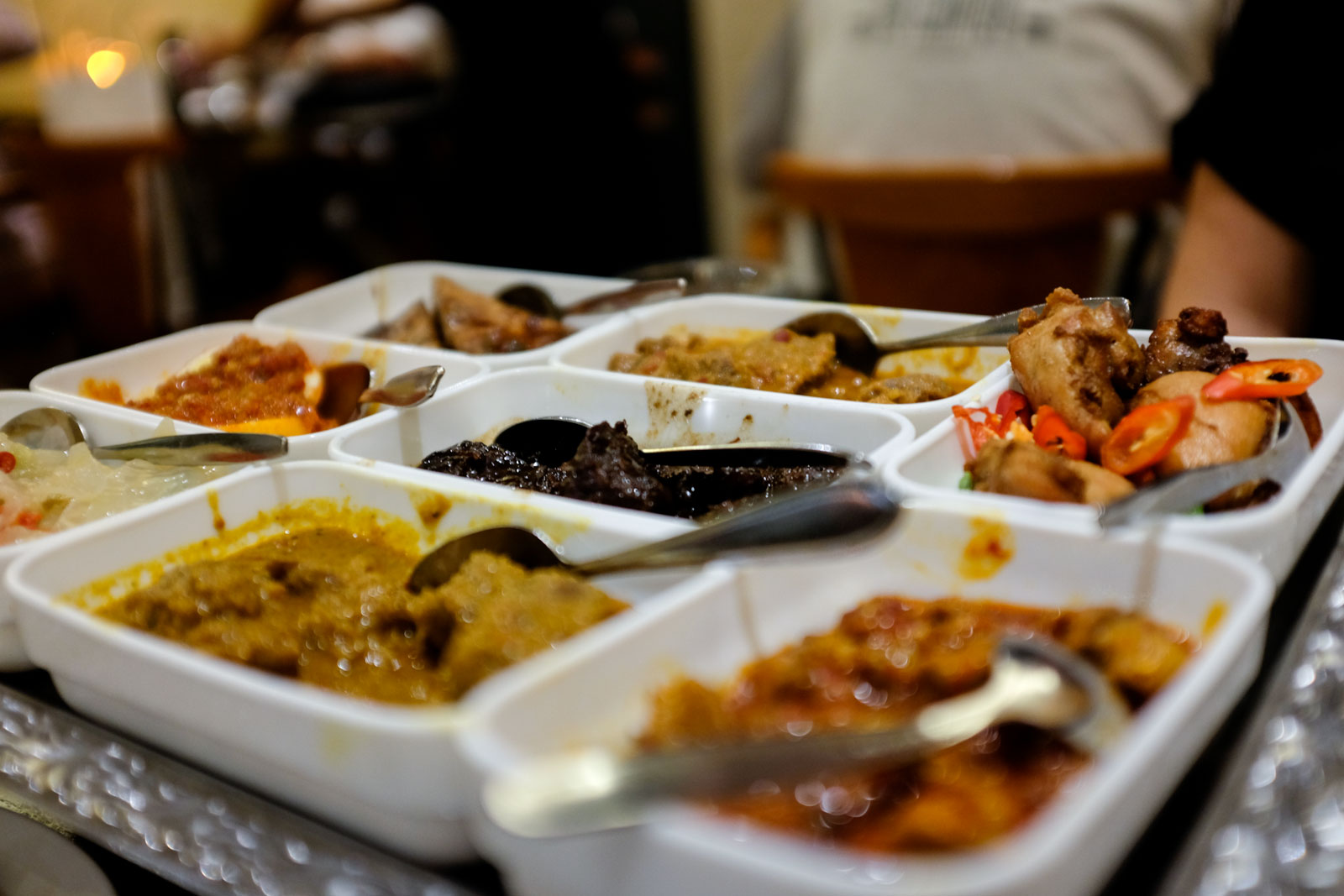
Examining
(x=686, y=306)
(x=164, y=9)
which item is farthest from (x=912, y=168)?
(x=164, y=9)

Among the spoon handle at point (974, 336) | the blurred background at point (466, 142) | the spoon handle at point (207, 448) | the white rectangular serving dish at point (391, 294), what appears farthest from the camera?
the blurred background at point (466, 142)

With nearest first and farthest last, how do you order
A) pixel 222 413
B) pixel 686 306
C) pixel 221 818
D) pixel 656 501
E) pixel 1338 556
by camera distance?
pixel 221 818 < pixel 1338 556 < pixel 656 501 < pixel 222 413 < pixel 686 306

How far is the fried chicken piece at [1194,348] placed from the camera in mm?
1742

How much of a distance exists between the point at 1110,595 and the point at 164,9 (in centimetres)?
890

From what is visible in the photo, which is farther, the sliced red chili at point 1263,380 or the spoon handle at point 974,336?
the spoon handle at point 974,336

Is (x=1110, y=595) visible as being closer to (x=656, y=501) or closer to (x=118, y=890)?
(x=656, y=501)

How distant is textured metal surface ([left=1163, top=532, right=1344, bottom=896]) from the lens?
3.01 ft

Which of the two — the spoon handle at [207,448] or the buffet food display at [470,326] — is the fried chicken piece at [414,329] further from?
the spoon handle at [207,448]

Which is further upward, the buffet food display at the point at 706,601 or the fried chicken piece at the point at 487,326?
the buffet food display at the point at 706,601

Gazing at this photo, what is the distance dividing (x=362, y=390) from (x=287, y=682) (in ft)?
3.95

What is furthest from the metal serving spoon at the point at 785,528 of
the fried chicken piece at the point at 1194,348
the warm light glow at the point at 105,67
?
the warm light glow at the point at 105,67

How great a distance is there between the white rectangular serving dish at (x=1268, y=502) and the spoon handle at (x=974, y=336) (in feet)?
0.90

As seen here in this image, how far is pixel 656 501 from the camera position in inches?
64.0

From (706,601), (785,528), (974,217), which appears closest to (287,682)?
(706,601)
